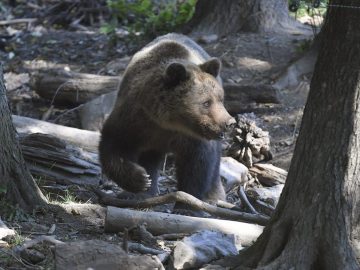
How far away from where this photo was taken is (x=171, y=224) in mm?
5922

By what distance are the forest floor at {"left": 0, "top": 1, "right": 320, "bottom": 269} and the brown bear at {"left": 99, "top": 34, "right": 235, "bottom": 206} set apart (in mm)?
1089

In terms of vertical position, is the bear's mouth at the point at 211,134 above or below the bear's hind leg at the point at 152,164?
above

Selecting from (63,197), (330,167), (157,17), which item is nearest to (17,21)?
(157,17)

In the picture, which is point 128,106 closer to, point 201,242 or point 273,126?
point 201,242

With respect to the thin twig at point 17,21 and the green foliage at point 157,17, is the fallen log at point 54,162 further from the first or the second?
the thin twig at point 17,21

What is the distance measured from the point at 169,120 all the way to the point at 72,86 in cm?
404

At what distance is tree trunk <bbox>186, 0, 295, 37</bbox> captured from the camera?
1252cm

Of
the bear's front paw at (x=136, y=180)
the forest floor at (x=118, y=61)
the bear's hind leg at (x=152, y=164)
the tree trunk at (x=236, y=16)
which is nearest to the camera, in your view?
the bear's front paw at (x=136, y=180)

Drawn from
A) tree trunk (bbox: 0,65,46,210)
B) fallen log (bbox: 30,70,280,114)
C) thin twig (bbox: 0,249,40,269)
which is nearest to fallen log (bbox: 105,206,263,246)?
tree trunk (bbox: 0,65,46,210)

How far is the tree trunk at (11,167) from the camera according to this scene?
5867mm

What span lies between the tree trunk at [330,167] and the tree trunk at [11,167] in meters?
2.36

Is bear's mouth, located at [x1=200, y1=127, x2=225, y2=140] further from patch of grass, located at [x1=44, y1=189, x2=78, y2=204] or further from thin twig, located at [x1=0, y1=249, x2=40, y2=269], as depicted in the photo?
thin twig, located at [x1=0, y1=249, x2=40, y2=269]

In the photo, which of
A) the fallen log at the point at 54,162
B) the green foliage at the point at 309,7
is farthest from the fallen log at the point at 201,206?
the green foliage at the point at 309,7

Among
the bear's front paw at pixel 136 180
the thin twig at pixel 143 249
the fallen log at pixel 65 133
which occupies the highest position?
the thin twig at pixel 143 249
